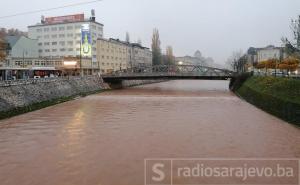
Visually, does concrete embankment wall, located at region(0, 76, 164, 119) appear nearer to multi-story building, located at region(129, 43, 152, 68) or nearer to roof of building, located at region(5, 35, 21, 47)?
roof of building, located at region(5, 35, 21, 47)

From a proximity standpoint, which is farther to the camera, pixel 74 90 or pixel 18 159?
pixel 74 90

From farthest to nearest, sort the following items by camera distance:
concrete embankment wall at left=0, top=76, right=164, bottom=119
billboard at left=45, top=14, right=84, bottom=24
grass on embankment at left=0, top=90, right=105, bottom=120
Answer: billboard at left=45, top=14, right=84, bottom=24, concrete embankment wall at left=0, top=76, right=164, bottom=119, grass on embankment at left=0, top=90, right=105, bottom=120

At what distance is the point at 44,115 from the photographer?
35.9 meters

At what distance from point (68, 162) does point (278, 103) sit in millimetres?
23928

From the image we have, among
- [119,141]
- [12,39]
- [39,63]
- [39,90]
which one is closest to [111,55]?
[39,63]

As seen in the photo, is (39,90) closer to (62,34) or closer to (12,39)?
(12,39)

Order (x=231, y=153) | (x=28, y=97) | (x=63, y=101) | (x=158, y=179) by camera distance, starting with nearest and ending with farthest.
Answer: (x=158, y=179)
(x=231, y=153)
(x=28, y=97)
(x=63, y=101)

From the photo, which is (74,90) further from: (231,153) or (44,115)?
(231,153)

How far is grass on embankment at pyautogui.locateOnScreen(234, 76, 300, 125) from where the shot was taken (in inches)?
1214

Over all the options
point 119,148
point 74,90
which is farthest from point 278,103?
point 74,90

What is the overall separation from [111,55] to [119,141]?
87.9m

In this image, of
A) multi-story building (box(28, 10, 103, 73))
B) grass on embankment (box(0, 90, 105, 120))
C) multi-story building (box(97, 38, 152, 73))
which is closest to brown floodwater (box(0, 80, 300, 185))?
grass on embankment (box(0, 90, 105, 120))

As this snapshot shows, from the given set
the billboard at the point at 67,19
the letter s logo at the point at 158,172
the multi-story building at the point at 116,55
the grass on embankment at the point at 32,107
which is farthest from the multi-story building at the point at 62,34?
the letter s logo at the point at 158,172

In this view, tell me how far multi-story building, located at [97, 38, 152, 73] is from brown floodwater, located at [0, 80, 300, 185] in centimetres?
6636
